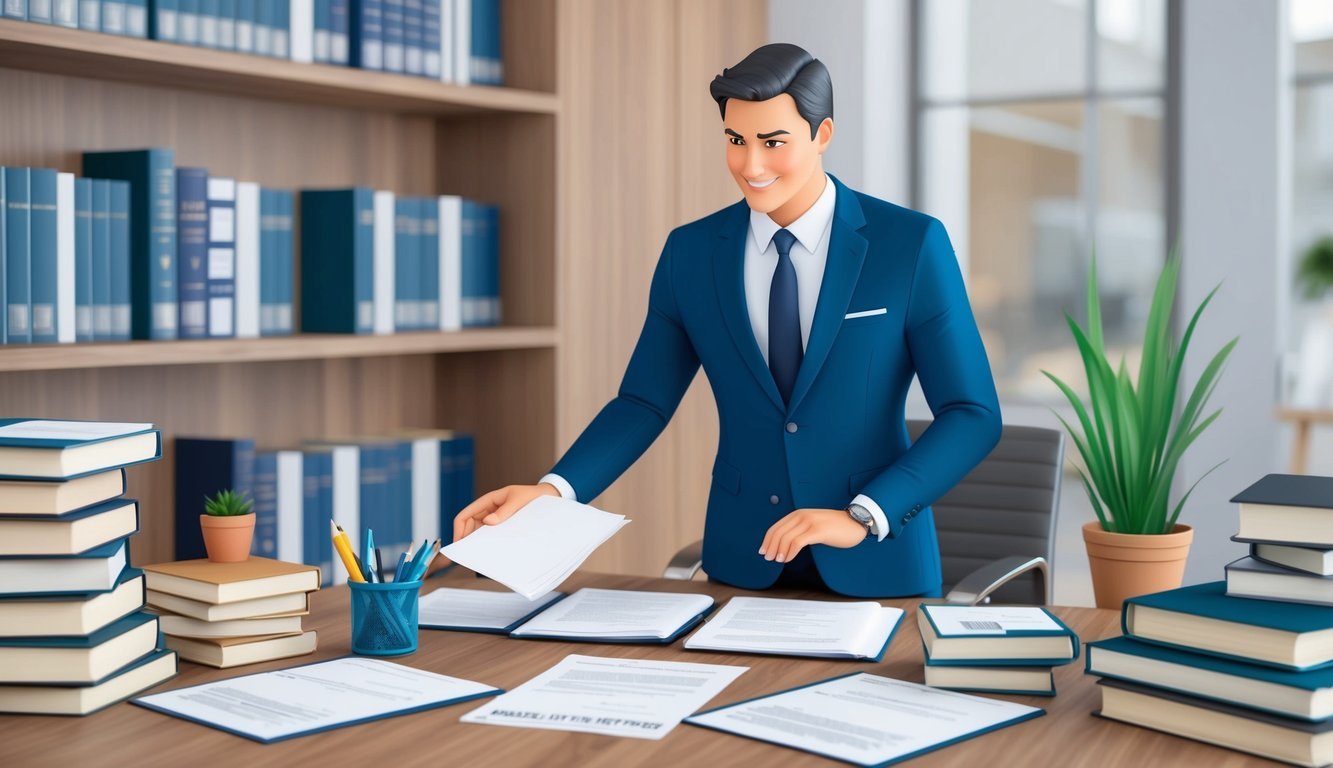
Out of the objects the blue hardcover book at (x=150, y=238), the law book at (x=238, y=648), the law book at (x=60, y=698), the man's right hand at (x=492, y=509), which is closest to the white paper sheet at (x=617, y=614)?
the man's right hand at (x=492, y=509)

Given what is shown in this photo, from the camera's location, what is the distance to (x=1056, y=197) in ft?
14.4

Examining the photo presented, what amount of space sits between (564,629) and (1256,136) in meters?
2.97

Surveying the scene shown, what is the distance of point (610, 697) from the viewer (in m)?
1.41

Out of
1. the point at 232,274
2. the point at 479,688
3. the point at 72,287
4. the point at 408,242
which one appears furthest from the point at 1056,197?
the point at 479,688

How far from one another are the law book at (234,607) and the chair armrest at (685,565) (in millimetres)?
697

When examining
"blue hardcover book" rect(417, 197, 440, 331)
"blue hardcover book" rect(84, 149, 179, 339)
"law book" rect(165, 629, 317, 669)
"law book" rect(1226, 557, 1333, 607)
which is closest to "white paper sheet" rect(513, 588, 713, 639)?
"law book" rect(165, 629, 317, 669)

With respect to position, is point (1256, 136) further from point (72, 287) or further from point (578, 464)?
point (72, 287)

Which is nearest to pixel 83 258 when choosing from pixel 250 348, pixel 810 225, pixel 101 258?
pixel 101 258

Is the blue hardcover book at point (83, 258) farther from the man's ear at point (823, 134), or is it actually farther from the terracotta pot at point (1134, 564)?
the terracotta pot at point (1134, 564)

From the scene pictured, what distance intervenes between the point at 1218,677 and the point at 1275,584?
13 centimetres

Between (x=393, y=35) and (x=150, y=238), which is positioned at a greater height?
(x=393, y=35)

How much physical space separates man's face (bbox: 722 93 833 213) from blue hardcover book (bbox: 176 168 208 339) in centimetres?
114

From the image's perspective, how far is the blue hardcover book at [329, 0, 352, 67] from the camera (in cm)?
275

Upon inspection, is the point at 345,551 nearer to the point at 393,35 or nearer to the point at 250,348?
the point at 250,348
